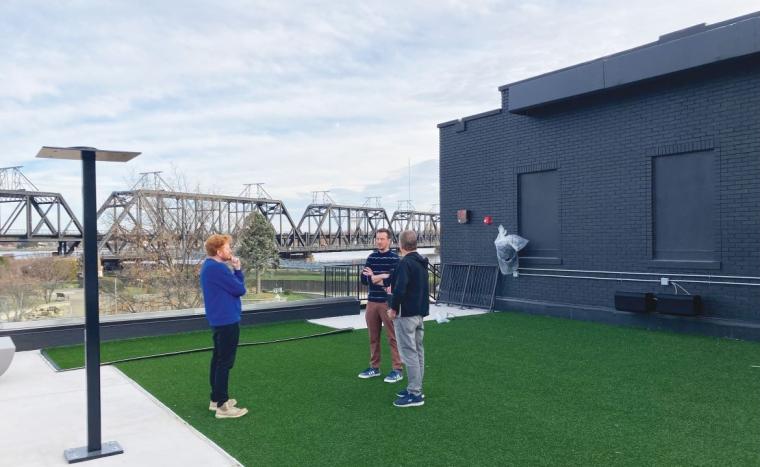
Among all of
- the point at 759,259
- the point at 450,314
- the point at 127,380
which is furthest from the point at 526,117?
the point at 127,380

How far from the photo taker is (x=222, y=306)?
16.4 ft

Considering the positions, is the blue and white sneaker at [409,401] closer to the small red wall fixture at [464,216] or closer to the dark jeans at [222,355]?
the dark jeans at [222,355]

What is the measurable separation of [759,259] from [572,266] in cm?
328

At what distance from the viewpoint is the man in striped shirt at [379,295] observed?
6.21 m

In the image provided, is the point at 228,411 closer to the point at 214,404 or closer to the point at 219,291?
the point at 214,404

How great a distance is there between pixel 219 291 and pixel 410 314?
69.7 inches

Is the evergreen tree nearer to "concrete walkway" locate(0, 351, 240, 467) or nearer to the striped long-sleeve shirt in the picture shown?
"concrete walkway" locate(0, 351, 240, 467)

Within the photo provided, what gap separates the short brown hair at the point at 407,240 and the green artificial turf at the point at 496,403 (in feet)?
4.95

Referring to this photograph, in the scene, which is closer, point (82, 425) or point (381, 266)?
point (82, 425)

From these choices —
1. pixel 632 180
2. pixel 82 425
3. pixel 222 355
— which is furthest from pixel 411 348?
pixel 632 180

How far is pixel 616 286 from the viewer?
1029 cm

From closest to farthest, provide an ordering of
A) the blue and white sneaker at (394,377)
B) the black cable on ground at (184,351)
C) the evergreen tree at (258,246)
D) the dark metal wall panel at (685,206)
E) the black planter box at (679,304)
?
the blue and white sneaker at (394,377)
the black cable on ground at (184,351)
the black planter box at (679,304)
the dark metal wall panel at (685,206)
the evergreen tree at (258,246)

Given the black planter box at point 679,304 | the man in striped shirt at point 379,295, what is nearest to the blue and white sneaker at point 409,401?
the man in striped shirt at point 379,295

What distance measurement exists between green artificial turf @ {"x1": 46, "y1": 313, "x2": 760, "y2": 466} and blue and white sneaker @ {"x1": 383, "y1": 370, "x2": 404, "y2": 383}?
14 centimetres
